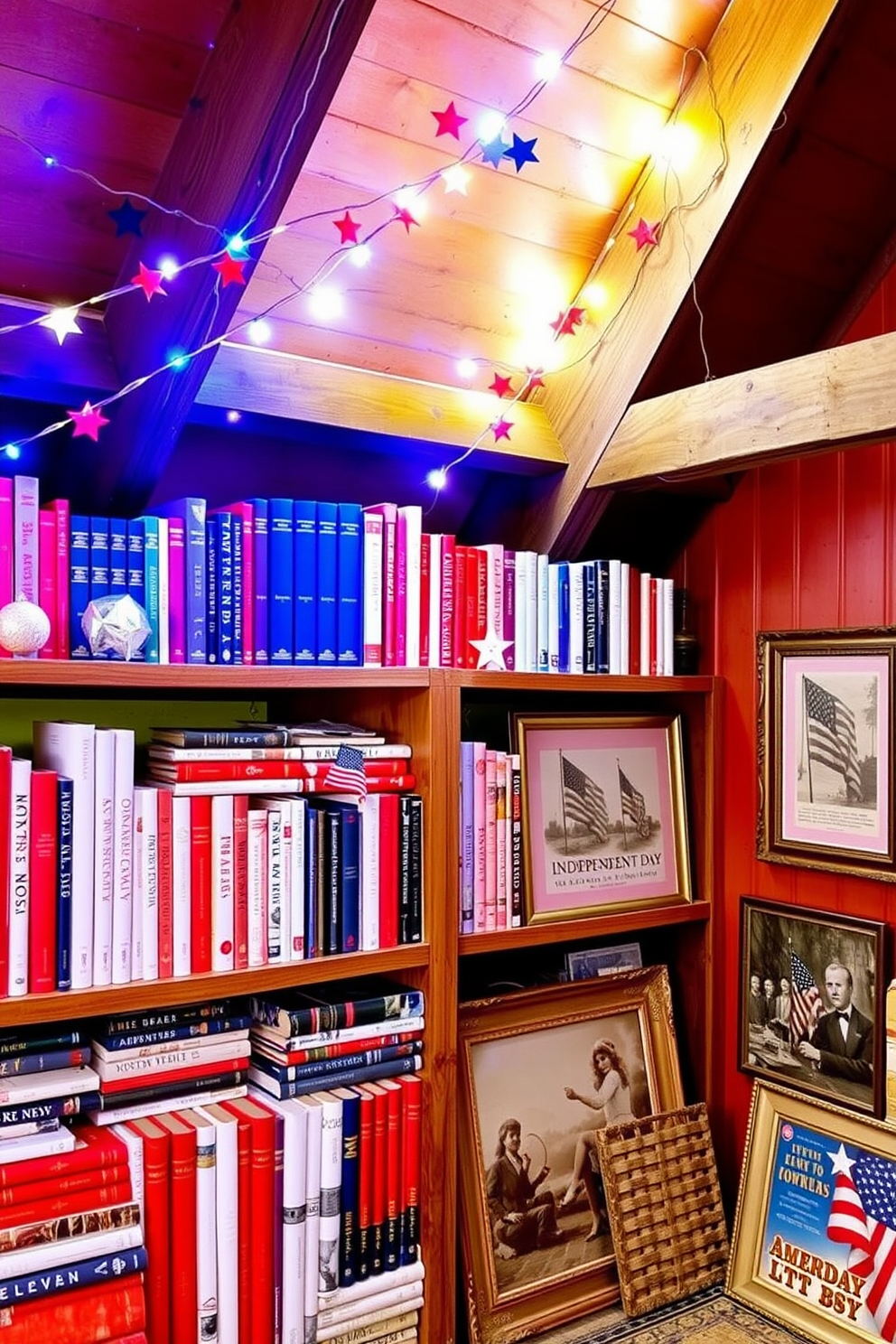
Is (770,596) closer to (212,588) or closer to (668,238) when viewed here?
(668,238)

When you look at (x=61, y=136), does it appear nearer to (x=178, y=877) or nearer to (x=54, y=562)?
(x=54, y=562)

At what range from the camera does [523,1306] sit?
78.7 inches

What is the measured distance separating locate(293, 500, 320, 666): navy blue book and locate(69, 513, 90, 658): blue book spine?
0.35 metres

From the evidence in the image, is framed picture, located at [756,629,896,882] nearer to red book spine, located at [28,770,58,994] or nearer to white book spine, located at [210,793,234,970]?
white book spine, located at [210,793,234,970]

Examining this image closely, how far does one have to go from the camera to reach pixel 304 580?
1.89m

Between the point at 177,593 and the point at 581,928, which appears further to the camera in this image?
the point at 581,928

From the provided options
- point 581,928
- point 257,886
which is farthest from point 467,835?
point 257,886

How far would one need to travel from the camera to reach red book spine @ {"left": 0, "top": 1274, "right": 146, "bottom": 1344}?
1453 millimetres

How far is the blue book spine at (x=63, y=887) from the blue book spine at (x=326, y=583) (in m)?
0.51

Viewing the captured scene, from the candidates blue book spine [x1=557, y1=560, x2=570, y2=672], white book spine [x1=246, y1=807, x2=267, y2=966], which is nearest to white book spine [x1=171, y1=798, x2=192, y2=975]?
white book spine [x1=246, y1=807, x2=267, y2=966]

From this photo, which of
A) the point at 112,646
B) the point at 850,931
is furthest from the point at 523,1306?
the point at 112,646

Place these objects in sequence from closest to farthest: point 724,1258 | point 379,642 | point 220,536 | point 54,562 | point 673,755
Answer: point 54,562 < point 220,536 < point 379,642 < point 724,1258 < point 673,755

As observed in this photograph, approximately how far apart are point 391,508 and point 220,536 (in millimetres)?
339

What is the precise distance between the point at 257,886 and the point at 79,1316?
628mm
